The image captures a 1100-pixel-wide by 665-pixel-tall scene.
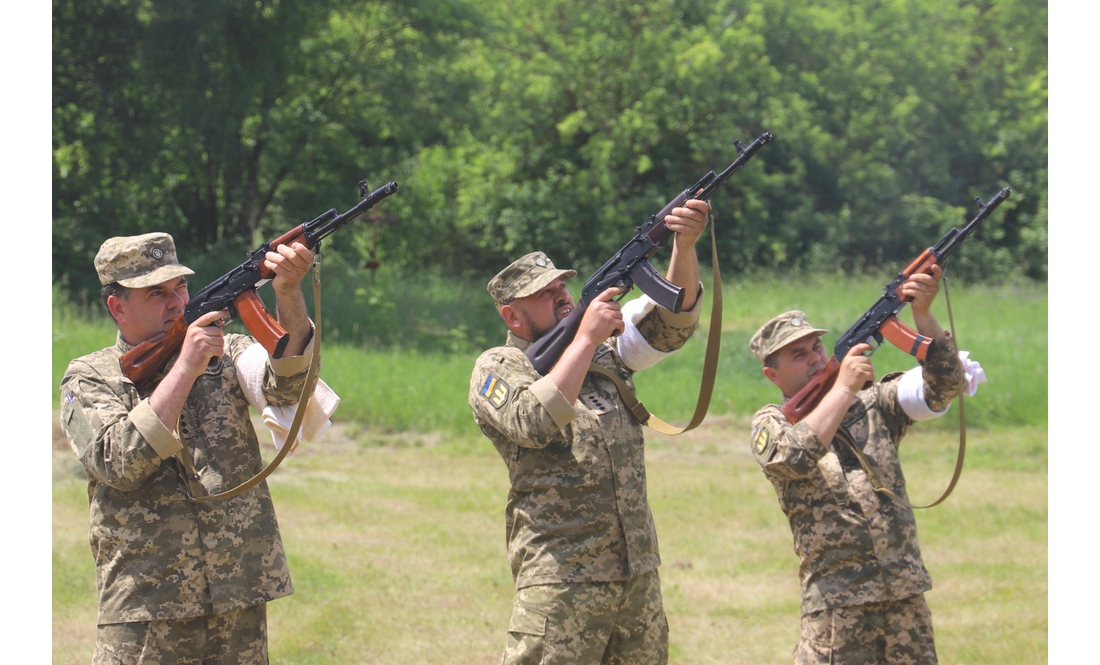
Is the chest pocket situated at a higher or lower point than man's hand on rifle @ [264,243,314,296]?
lower

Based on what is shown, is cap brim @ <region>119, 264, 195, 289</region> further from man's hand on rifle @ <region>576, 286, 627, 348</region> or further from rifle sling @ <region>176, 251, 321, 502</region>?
man's hand on rifle @ <region>576, 286, 627, 348</region>

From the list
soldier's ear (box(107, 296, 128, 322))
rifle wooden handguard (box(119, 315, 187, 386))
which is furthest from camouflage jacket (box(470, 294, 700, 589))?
soldier's ear (box(107, 296, 128, 322))

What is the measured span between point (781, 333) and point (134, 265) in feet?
9.10

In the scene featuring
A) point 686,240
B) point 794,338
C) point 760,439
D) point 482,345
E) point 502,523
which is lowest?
point 502,523

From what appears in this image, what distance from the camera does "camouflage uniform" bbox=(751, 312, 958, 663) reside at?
463 centimetres

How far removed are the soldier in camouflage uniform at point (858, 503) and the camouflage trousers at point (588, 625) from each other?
2.83ft

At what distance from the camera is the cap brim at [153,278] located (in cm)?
409

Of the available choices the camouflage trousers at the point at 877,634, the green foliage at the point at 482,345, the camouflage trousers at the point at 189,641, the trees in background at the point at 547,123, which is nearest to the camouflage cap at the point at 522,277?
the camouflage trousers at the point at 189,641

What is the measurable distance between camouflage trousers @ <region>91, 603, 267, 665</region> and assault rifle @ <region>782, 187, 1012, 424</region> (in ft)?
8.05

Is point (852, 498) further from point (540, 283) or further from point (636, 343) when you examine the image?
point (540, 283)

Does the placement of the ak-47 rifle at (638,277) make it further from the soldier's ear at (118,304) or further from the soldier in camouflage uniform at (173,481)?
the soldier's ear at (118,304)

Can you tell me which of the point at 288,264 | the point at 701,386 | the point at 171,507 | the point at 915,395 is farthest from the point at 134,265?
the point at 915,395

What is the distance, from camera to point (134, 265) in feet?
13.6

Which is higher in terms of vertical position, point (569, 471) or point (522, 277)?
point (522, 277)
